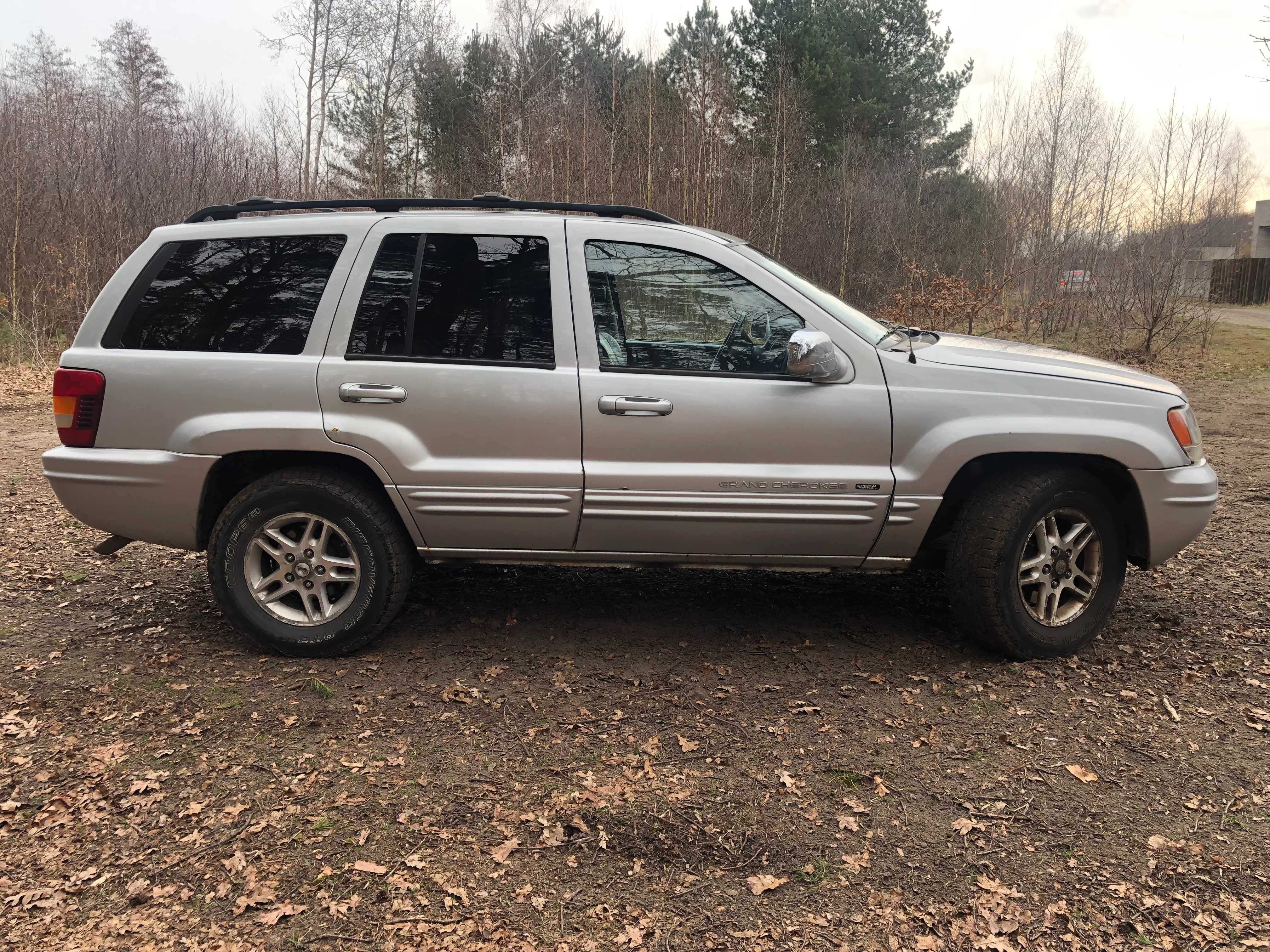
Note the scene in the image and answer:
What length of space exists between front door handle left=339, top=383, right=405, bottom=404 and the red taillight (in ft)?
3.51

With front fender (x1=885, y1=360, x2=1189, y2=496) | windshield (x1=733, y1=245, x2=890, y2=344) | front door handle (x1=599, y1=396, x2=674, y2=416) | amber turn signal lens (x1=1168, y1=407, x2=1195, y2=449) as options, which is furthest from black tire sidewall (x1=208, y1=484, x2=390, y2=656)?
amber turn signal lens (x1=1168, y1=407, x2=1195, y2=449)

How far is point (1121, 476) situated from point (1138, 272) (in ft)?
45.4

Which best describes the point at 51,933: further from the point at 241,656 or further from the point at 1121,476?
the point at 1121,476

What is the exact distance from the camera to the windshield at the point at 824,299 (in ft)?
12.3

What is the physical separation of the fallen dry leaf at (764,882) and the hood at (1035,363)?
2176mm

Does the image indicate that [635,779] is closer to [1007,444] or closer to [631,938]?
[631,938]

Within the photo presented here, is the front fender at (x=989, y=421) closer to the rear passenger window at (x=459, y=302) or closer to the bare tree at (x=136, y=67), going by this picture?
the rear passenger window at (x=459, y=302)

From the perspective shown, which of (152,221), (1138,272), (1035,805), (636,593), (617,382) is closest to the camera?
(1035,805)

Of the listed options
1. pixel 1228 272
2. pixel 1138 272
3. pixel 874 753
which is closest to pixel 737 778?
pixel 874 753

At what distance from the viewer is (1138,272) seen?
15320 mm

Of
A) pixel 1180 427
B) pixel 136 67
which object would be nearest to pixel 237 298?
pixel 1180 427

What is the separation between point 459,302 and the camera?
3.71 m

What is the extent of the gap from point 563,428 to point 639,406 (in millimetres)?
329

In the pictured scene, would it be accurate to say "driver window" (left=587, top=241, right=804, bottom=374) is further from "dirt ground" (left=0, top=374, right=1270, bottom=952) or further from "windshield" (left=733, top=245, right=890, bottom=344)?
"dirt ground" (left=0, top=374, right=1270, bottom=952)
